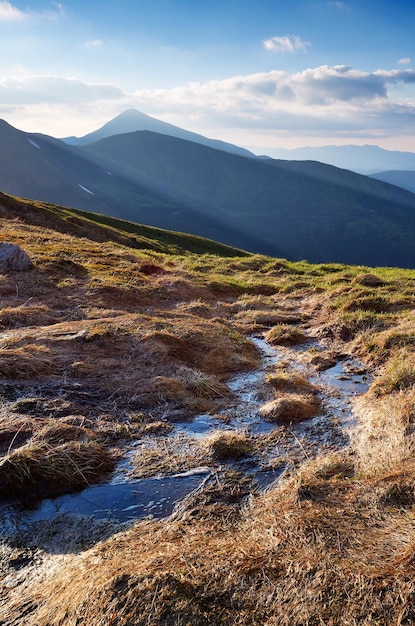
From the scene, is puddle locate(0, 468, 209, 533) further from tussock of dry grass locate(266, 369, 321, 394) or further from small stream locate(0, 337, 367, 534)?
tussock of dry grass locate(266, 369, 321, 394)

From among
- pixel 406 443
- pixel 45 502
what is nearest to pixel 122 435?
pixel 45 502

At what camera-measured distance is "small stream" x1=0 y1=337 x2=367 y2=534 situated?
22.4 feet

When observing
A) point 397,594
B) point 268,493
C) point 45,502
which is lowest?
point 45,502

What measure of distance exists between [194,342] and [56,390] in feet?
16.0

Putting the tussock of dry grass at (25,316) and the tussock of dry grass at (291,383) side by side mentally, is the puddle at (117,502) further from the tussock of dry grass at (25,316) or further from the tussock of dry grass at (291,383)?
the tussock of dry grass at (25,316)

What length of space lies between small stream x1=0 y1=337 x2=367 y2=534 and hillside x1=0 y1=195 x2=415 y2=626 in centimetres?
4

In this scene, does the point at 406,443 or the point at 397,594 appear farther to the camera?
the point at 406,443

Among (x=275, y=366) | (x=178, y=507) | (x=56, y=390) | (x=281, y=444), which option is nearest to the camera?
(x=178, y=507)

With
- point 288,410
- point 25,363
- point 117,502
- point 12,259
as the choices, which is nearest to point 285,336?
point 288,410

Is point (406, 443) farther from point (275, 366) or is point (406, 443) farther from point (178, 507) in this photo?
point (275, 366)

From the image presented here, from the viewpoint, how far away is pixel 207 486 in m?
7.36

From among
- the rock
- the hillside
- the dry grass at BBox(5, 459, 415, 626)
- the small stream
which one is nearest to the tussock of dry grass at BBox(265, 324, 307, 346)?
the hillside

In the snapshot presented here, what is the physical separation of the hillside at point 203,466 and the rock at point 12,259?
407 cm

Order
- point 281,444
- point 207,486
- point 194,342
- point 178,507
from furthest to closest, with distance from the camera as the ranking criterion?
1. point 194,342
2. point 281,444
3. point 207,486
4. point 178,507
